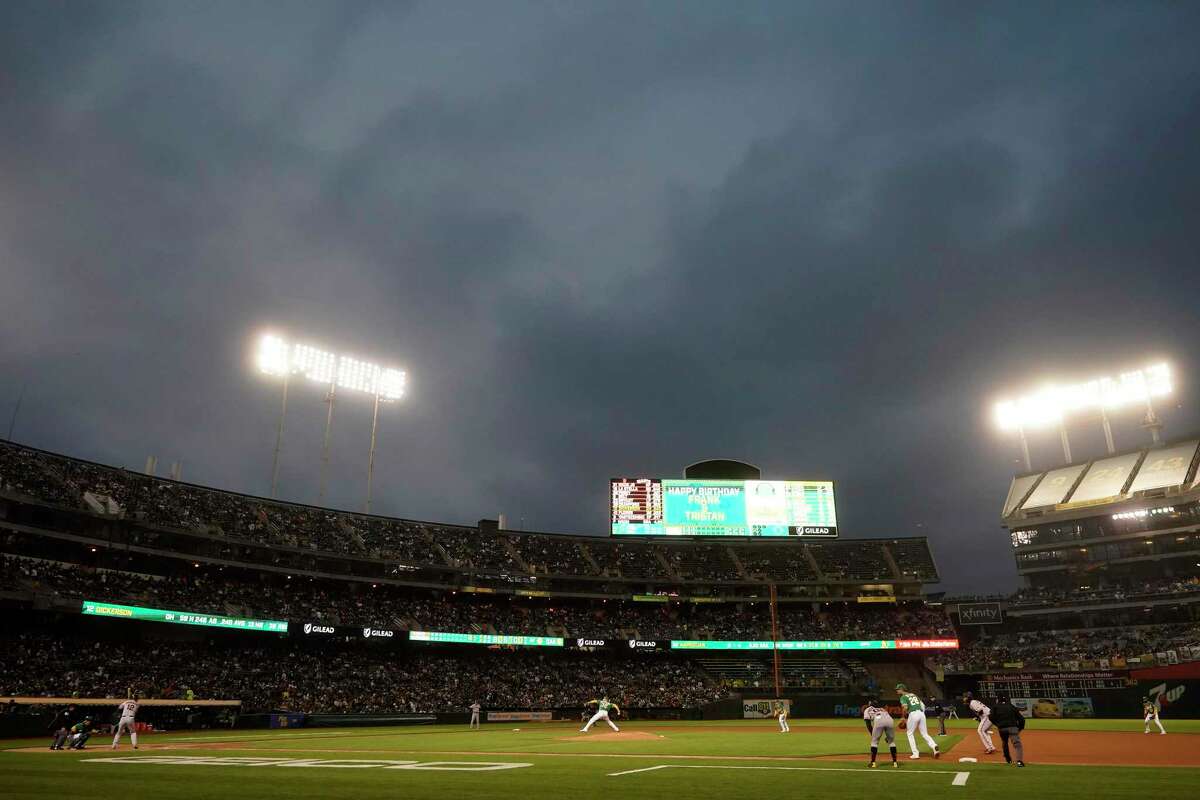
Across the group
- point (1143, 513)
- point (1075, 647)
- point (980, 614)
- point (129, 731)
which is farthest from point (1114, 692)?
point (129, 731)

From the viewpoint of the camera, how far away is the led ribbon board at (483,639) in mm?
59688

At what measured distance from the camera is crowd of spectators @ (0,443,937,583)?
162 feet

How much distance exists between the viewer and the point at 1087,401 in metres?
71.8

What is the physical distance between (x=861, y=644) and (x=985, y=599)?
19.1 meters

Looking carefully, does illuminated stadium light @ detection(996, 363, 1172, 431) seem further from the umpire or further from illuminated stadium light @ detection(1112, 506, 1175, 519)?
the umpire

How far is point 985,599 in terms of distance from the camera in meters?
78.0

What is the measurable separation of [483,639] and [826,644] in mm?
30976

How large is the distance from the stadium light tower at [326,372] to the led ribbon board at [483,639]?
12.0 metres

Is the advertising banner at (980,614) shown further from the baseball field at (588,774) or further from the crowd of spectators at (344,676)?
the baseball field at (588,774)

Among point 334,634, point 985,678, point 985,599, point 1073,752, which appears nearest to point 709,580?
point 985,678

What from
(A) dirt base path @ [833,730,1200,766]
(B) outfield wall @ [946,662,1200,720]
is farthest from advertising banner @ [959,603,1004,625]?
(A) dirt base path @ [833,730,1200,766]

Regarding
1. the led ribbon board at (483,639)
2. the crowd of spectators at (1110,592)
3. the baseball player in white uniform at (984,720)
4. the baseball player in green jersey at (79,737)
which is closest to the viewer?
the baseball player in white uniform at (984,720)

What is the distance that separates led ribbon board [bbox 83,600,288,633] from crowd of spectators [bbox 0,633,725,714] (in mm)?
2384

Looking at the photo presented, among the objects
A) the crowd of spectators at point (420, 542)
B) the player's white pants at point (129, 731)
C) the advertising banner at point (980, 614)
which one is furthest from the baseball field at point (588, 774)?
the advertising banner at point (980, 614)
